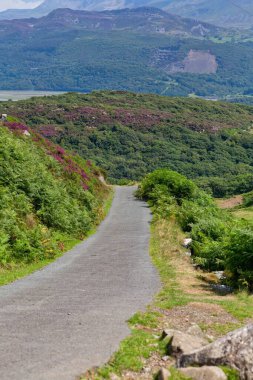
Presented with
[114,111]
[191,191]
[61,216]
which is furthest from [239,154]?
[61,216]

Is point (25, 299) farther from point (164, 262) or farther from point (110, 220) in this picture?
point (110, 220)

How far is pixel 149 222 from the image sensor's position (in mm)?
37406

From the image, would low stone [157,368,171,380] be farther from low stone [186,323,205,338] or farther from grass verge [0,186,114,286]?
grass verge [0,186,114,286]

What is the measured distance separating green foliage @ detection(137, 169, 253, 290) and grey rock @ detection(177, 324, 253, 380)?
24.2 ft

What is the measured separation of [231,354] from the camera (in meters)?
8.56

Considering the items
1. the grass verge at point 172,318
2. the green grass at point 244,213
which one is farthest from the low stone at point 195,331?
the green grass at point 244,213

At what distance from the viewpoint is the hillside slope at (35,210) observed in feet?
66.7

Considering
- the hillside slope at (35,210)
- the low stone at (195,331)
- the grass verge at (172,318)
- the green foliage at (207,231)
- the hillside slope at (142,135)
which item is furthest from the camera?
the hillside slope at (142,135)

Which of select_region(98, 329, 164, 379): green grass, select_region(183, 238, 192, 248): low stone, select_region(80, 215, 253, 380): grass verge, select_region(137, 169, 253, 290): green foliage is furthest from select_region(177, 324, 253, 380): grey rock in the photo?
select_region(183, 238, 192, 248): low stone

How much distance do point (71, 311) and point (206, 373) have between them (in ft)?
15.7

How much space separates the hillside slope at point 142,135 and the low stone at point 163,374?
10849 centimetres

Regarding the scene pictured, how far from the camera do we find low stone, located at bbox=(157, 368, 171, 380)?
8280 mm

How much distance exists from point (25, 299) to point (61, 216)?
1375 cm

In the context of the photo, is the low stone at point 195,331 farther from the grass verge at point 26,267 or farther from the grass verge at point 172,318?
the grass verge at point 26,267
